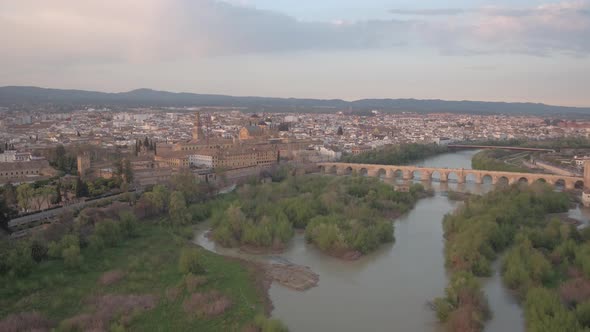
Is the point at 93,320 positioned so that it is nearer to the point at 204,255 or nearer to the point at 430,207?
the point at 204,255

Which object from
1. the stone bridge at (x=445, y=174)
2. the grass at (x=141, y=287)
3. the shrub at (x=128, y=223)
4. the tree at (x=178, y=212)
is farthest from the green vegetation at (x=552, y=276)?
the stone bridge at (x=445, y=174)

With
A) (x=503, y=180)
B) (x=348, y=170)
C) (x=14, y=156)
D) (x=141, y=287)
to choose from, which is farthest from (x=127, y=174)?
(x=503, y=180)

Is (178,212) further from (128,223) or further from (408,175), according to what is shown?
(408,175)

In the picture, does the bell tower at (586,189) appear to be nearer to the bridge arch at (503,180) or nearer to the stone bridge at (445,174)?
the stone bridge at (445,174)

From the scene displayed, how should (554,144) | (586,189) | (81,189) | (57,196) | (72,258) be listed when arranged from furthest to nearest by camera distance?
(554,144) → (586,189) → (81,189) → (57,196) → (72,258)

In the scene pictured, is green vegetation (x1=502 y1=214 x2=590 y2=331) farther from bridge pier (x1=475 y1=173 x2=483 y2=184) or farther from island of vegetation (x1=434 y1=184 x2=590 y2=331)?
bridge pier (x1=475 y1=173 x2=483 y2=184)

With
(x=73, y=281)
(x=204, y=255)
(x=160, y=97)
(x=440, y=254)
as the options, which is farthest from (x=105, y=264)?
(x=160, y=97)

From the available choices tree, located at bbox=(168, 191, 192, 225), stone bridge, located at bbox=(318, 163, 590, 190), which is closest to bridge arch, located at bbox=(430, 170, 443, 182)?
stone bridge, located at bbox=(318, 163, 590, 190)
